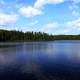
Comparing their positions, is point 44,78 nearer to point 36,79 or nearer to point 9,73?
point 36,79

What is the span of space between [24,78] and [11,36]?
122 m

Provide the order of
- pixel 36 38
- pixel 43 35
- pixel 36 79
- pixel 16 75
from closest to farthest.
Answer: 1. pixel 36 79
2. pixel 16 75
3. pixel 36 38
4. pixel 43 35

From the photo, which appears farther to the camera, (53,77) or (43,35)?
(43,35)

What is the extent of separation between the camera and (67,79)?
13.0 m

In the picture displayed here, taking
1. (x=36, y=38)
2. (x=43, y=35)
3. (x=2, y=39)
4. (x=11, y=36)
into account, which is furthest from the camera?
(x=43, y=35)

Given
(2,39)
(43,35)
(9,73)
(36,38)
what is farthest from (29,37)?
(9,73)

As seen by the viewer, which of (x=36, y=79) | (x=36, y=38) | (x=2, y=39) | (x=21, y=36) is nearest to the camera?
(x=36, y=79)

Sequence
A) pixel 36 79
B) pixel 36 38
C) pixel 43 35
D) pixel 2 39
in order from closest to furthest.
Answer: pixel 36 79, pixel 2 39, pixel 36 38, pixel 43 35

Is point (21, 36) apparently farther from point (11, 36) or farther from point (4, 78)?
point (4, 78)

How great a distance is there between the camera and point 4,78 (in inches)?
523

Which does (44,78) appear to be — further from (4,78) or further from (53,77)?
(4,78)

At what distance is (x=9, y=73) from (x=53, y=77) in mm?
3779

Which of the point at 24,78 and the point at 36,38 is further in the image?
the point at 36,38

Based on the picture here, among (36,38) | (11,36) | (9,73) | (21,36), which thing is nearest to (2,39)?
(11,36)
